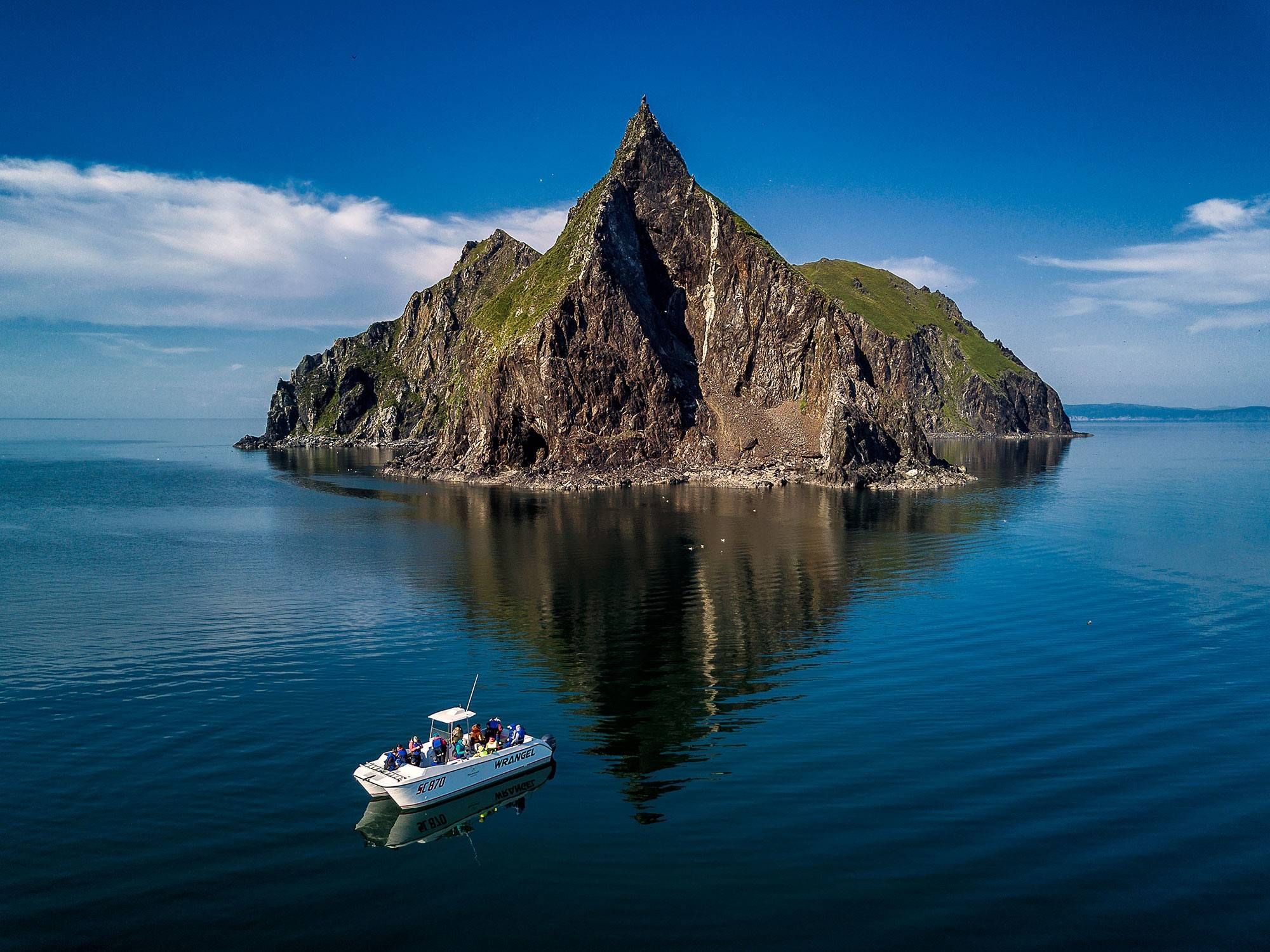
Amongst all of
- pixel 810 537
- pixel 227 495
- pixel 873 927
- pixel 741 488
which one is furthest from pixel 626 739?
pixel 227 495

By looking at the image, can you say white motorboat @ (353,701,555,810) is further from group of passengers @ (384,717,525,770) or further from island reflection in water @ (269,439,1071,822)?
island reflection in water @ (269,439,1071,822)

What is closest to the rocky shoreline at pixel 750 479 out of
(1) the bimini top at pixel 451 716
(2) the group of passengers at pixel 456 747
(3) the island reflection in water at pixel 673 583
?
(3) the island reflection in water at pixel 673 583

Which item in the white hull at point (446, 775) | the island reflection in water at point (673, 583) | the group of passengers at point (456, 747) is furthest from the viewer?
the island reflection in water at point (673, 583)

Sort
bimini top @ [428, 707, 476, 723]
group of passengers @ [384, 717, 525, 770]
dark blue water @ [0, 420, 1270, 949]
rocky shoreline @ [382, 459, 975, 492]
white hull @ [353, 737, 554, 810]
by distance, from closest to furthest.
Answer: dark blue water @ [0, 420, 1270, 949] < white hull @ [353, 737, 554, 810] < group of passengers @ [384, 717, 525, 770] < bimini top @ [428, 707, 476, 723] < rocky shoreline @ [382, 459, 975, 492]

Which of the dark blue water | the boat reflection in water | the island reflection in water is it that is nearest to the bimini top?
the boat reflection in water

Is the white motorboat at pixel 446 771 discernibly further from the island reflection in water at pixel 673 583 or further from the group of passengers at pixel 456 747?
the island reflection in water at pixel 673 583

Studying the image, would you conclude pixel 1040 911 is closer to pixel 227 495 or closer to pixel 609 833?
pixel 609 833
